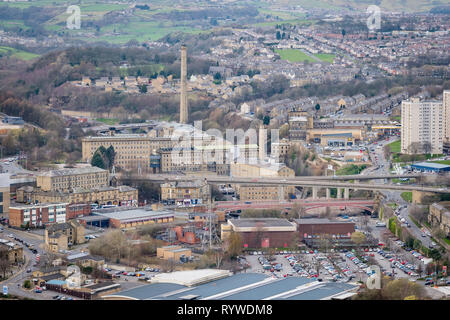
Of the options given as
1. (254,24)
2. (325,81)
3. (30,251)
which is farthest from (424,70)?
(30,251)

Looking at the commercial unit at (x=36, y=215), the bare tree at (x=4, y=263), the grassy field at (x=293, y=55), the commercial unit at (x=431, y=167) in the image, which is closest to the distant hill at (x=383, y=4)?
the grassy field at (x=293, y=55)

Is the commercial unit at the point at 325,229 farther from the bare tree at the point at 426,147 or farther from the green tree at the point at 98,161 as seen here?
the bare tree at the point at 426,147

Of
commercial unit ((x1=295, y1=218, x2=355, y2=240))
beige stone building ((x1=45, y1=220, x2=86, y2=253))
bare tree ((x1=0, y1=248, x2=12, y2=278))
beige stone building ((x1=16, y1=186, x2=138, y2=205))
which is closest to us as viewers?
bare tree ((x1=0, y1=248, x2=12, y2=278))

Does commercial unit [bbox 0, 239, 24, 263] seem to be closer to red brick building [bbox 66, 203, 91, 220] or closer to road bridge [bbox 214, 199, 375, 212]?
red brick building [bbox 66, 203, 91, 220]

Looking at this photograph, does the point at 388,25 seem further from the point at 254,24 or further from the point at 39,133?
the point at 39,133

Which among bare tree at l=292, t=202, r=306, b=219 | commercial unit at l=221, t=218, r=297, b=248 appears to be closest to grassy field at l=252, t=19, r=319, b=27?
bare tree at l=292, t=202, r=306, b=219

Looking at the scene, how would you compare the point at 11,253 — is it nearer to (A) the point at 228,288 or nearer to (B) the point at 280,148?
(A) the point at 228,288

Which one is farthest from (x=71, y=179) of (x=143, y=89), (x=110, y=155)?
(x=143, y=89)
